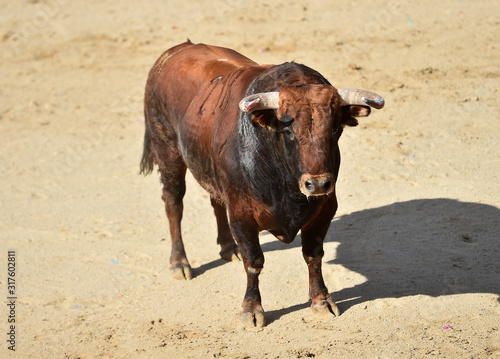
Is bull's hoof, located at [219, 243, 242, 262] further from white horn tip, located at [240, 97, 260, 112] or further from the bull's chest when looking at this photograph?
white horn tip, located at [240, 97, 260, 112]

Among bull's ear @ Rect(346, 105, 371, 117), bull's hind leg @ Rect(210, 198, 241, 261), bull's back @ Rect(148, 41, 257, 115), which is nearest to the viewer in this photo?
bull's ear @ Rect(346, 105, 371, 117)

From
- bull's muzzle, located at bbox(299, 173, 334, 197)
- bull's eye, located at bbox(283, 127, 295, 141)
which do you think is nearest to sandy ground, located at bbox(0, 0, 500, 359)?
bull's muzzle, located at bbox(299, 173, 334, 197)

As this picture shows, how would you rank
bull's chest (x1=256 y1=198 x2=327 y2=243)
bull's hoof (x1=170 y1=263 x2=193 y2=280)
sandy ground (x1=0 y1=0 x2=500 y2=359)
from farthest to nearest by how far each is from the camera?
bull's hoof (x1=170 y1=263 x2=193 y2=280)
sandy ground (x1=0 y1=0 x2=500 y2=359)
bull's chest (x1=256 y1=198 x2=327 y2=243)

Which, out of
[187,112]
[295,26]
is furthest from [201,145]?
[295,26]

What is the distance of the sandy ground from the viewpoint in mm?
5316

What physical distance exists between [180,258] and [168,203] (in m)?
0.58

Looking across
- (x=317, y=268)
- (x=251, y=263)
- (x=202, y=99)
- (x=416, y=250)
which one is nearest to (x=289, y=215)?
(x=251, y=263)

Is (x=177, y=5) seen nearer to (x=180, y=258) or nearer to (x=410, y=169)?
(x=410, y=169)

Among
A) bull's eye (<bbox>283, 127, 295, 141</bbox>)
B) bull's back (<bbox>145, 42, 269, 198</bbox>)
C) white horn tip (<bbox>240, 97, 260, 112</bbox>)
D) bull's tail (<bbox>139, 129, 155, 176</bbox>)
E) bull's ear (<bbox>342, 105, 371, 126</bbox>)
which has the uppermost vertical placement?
white horn tip (<bbox>240, 97, 260, 112</bbox>)

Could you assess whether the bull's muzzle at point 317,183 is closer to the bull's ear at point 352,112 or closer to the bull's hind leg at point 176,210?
the bull's ear at point 352,112

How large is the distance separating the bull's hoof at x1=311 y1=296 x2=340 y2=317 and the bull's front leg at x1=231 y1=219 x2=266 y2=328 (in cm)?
42

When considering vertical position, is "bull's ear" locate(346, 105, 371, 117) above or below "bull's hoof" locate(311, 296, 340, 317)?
above

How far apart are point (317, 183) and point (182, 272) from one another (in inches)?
105

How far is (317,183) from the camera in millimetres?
4324
